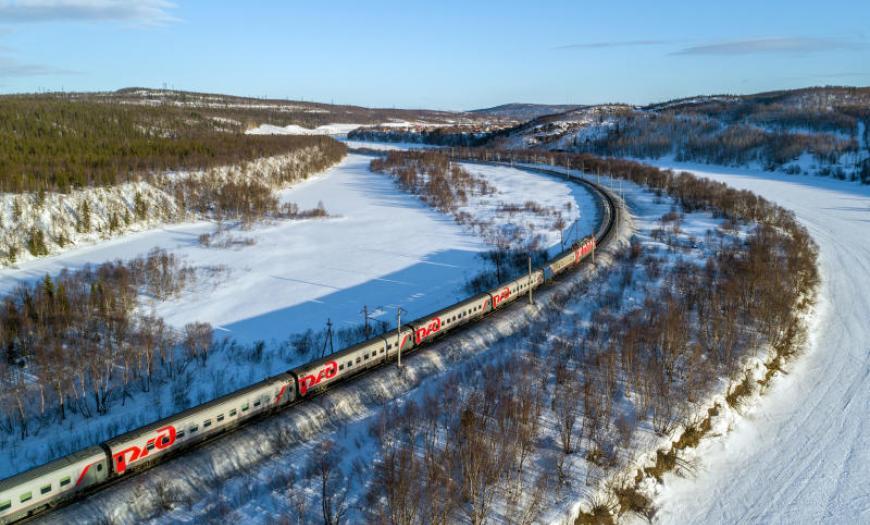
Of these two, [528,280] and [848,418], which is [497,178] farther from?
[848,418]

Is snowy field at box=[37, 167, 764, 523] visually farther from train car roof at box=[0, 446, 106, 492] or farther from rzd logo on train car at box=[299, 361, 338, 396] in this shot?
train car roof at box=[0, 446, 106, 492]

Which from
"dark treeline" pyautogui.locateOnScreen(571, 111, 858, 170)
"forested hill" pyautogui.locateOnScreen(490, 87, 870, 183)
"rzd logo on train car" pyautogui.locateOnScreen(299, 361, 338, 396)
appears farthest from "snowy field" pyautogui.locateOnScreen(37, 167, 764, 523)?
"dark treeline" pyautogui.locateOnScreen(571, 111, 858, 170)

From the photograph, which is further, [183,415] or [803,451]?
[803,451]

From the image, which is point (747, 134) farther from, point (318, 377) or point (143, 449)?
point (143, 449)

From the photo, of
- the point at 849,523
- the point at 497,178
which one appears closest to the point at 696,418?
the point at 849,523

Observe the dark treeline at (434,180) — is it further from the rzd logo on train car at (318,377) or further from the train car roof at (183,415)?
the train car roof at (183,415)

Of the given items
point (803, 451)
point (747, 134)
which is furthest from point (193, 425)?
point (747, 134)
